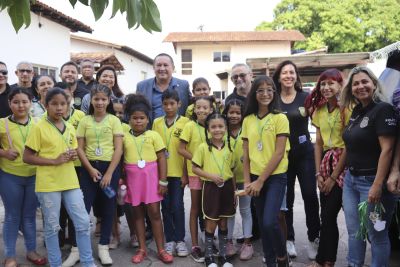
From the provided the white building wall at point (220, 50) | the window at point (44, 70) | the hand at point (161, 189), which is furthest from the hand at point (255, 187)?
the white building wall at point (220, 50)

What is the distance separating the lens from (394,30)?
29234mm

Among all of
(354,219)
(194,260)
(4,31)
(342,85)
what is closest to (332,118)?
(342,85)

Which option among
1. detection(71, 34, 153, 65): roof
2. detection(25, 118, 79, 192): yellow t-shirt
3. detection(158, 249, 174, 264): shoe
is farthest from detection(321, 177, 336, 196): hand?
detection(71, 34, 153, 65): roof

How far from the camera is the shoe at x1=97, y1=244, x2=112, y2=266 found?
3.94m

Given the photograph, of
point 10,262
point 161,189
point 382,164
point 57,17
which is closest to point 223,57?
point 57,17

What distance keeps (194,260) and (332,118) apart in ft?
6.43

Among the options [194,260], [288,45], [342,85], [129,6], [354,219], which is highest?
[288,45]

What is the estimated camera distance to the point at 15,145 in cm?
379

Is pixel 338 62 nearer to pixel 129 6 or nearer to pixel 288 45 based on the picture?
pixel 129 6

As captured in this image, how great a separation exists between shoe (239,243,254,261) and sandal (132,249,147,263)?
100 cm

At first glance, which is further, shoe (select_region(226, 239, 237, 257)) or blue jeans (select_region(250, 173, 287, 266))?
shoe (select_region(226, 239, 237, 257))

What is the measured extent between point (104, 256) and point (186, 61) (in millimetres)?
27236

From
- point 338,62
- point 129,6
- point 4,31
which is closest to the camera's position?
point 129,6

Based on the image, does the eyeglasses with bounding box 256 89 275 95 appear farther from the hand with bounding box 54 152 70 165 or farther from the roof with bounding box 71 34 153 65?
the roof with bounding box 71 34 153 65
